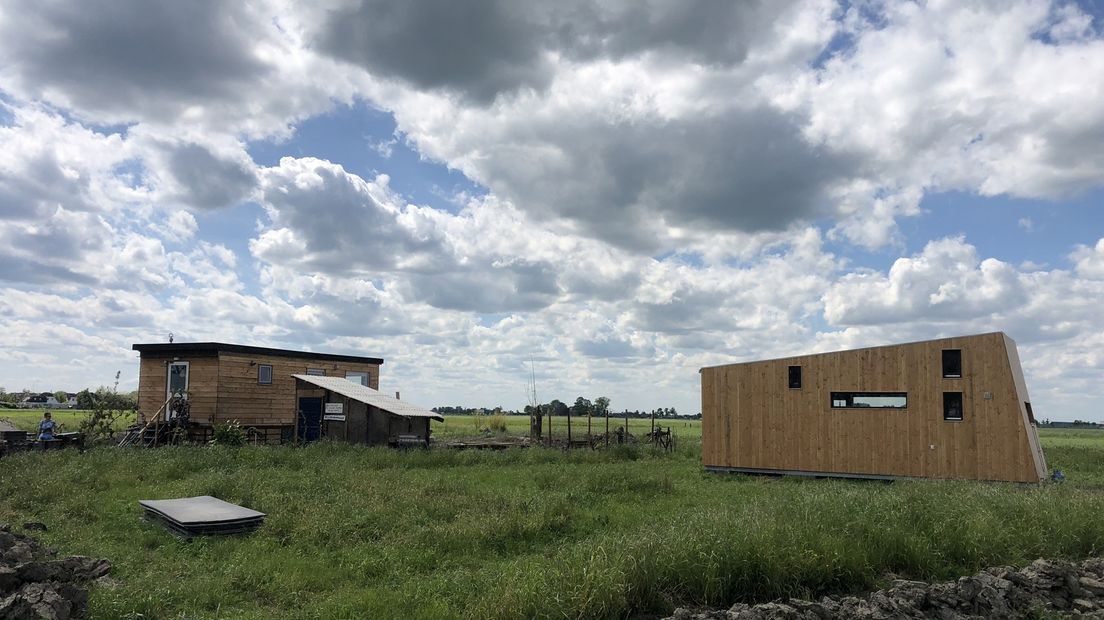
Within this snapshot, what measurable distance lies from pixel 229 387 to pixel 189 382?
1.59m

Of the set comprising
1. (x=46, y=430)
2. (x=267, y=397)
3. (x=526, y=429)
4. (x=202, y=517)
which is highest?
(x=267, y=397)

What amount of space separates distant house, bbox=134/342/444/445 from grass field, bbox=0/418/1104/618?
30.0 feet

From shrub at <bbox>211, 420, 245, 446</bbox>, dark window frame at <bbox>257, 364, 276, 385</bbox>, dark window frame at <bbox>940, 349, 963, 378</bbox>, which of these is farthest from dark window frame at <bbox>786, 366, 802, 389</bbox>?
dark window frame at <bbox>257, 364, 276, 385</bbox>

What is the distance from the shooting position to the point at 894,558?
343 inches

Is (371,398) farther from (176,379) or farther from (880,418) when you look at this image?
(880,418)

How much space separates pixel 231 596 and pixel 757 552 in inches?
239

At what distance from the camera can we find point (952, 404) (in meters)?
19.4

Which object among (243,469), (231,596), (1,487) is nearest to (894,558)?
(231,596)

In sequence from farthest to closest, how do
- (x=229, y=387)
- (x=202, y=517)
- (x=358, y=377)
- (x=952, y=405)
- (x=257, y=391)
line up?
(x=358, y=377), (x=257, y=391), (x=229, y=387), (x=952, y=405), (x=202, y=517)

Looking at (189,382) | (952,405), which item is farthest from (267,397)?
(952,405)

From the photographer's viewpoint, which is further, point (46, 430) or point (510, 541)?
point (46, 430)

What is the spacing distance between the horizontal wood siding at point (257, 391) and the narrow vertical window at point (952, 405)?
21.5m

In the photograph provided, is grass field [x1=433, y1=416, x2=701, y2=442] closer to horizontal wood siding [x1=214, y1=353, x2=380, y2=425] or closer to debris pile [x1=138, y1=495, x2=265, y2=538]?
horizontal wood siding [x1=214, y1=353, x2=380, y2=425]

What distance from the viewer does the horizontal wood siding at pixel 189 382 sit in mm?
25656
